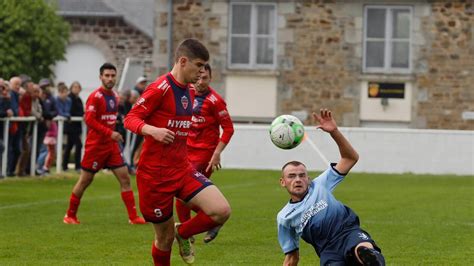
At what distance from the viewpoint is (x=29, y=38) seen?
134ft

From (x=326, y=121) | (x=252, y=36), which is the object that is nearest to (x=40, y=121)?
(x=252, y=36)

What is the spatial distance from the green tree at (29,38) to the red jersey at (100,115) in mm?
22554

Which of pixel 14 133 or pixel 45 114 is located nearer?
pixel 14 133

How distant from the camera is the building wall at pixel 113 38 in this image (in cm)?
4678

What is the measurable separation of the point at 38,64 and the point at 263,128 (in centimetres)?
1088

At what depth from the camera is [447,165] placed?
31984 mm

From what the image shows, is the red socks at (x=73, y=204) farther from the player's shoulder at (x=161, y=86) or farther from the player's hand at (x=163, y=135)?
the player's hand at (x=163, y=135)

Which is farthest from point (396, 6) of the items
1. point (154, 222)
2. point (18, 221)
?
point (154, 222)

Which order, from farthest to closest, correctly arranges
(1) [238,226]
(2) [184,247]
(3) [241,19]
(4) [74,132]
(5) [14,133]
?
1. (3) [241,19]
2. (4) [74,132]
3. (5) [14,133]
4. (1) [238,226]
5. (2) [184,247]

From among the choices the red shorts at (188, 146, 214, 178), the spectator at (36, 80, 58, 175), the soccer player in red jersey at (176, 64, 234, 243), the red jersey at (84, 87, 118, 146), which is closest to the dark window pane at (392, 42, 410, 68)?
the spectator at (36, 80, 58, 175)

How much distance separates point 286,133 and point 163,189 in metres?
1.24

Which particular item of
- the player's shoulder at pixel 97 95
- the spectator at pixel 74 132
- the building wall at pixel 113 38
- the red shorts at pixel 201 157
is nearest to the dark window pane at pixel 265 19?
the spectator at pixel 74 132

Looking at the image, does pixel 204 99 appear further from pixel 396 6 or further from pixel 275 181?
pixel 396 6

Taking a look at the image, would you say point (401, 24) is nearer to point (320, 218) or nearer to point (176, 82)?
point (176, 82)
